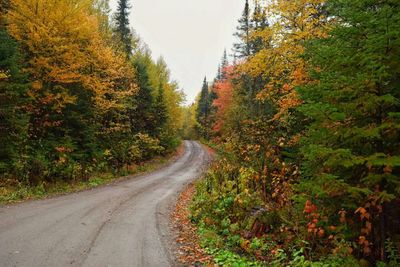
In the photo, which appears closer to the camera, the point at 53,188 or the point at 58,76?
the point at 53,188

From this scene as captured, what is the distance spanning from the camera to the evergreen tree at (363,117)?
19.6 feet

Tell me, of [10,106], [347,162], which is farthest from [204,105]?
[347,162]

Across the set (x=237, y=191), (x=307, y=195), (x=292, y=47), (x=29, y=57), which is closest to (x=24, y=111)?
(x=29, y=57)

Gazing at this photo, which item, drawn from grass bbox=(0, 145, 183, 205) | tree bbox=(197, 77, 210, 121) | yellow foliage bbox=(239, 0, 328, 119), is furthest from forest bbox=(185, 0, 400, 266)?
tree bbox=(197, 77, 210, 121)

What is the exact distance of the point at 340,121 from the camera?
6.77 m

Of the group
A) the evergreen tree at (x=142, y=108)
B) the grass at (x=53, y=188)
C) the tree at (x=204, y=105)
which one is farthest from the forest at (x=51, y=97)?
the tree at (x=204, y=105)

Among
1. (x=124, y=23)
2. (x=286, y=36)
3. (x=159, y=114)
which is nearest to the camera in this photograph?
(x=286, y=36)

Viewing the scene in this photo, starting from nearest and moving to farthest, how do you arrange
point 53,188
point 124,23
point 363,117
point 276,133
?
point 363,117
point 276,133
point 53,188
point 124,23

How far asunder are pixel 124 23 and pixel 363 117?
36.1m

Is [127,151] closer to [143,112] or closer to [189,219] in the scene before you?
[143,112]

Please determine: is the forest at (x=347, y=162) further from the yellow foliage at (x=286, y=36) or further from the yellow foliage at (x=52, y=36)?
the yellow foliage at (x=52, y=36)

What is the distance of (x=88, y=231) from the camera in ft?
34.5

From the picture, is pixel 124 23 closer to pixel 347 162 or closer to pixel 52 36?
pixel 52 36

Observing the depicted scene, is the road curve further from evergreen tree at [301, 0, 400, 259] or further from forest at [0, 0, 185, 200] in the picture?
evergreen tree at [301, 0, 400, 259]
